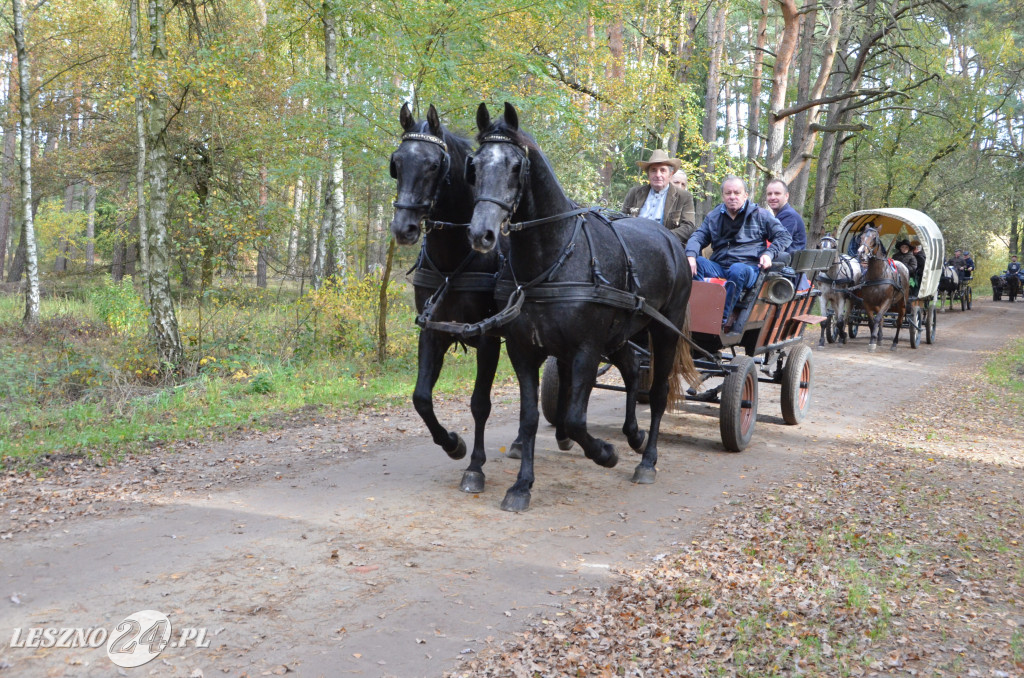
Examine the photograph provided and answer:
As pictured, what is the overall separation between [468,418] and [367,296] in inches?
156

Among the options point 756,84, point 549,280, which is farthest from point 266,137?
point 756,84

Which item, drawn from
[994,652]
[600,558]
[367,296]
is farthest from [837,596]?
[367,296]

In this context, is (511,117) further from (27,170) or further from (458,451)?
(27,170)

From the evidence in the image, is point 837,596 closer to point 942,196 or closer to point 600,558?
point 600,558

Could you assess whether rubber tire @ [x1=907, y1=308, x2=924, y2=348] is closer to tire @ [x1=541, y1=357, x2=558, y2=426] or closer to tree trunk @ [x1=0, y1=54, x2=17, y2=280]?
tire @ [x1=541, y1=357, x2=558, y2=426]

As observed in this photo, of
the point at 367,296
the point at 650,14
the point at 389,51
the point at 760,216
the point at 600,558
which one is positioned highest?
the point at 650,14

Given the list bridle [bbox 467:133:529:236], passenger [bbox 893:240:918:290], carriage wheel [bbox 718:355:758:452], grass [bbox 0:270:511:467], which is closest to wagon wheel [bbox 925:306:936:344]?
passenger [bbox 893:240:918:290]

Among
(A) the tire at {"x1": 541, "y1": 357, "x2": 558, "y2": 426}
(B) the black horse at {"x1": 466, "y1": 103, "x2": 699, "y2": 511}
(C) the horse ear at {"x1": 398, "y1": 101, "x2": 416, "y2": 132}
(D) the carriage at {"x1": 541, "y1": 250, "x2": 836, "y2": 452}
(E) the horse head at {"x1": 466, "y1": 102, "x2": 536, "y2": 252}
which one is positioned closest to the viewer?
(E) the horse head at {"x1": 466, "y1": 102, "x2": 536, "y2": 252}

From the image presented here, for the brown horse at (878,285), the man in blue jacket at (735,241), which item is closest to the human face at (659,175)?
the man in blue jacket at (735,241)

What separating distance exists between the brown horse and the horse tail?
34.5ft

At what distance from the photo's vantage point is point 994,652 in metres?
3.48

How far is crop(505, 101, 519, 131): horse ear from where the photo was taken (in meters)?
4.62

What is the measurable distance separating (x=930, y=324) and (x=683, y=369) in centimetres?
1336

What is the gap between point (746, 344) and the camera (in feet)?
26.2
